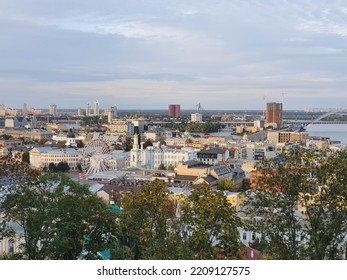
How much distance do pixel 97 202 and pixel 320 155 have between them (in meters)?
1.80

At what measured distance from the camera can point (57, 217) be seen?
12.8 ft

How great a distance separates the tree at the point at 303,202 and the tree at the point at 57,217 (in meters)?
1.25

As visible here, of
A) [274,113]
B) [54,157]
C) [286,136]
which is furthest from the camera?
[274,113]

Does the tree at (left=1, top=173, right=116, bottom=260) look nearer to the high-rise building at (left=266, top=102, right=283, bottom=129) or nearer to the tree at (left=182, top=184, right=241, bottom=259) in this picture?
the tree at (left=182, top=184, right=241, bottom=259)

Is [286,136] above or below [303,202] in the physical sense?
below

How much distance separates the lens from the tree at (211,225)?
3.56m

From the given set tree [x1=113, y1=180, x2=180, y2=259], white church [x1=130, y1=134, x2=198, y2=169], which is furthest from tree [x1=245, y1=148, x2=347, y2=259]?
white church [x1=130, y1=134, x2=198, y2=169]

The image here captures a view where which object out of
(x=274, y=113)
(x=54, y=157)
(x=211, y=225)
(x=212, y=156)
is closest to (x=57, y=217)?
(x=211, y=225)

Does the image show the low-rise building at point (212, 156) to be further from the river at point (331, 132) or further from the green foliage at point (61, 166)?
the river at point (331, 132)

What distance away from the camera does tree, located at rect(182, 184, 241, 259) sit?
3.56 m

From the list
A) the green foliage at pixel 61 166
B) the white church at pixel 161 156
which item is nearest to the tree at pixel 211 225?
the white church at pixel 161 156

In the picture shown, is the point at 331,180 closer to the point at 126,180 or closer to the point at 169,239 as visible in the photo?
the point at 169,239

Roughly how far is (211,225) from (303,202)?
67 centimetres

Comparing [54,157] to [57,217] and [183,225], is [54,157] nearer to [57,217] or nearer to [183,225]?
[57,217]
